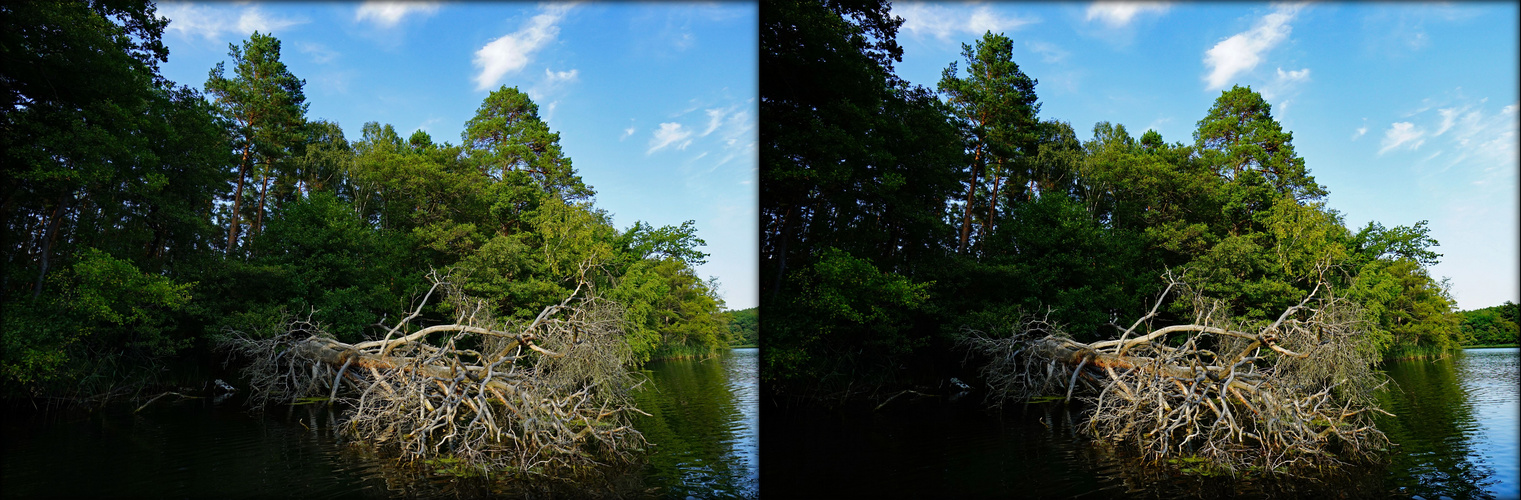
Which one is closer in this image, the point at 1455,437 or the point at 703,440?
the point at 1455,437

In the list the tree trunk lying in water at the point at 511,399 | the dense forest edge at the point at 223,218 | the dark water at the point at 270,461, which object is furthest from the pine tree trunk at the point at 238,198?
the tree trunk lying in water at the point at 511,399

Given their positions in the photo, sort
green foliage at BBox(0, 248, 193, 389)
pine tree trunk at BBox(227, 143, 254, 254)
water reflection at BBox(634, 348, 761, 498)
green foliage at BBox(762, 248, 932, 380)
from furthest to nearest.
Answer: pine tree trunk at BBox(227, 143, 254, 254) → green foliage at BBox(762, 248, 932, 380) → green foliage at BBox(0, 248, 193, 389) → water reflection at BBox(634, 348, 761, 498)

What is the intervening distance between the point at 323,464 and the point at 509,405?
202cm

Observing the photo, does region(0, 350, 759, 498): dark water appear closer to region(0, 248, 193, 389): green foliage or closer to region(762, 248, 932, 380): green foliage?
region(0, 248, 193, 389): green foliage

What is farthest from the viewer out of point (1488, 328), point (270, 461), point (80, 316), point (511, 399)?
point (1488, 328)

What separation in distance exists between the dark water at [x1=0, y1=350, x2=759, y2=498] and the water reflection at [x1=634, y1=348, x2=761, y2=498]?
18 mm

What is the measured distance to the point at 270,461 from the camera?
6680 millimetres

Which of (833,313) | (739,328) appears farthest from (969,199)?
(739,328)

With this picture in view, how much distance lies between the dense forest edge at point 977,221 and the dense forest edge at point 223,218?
376 centimetres

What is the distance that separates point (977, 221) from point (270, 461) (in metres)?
16.5

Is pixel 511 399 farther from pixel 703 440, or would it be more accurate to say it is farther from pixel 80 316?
pixel 80 316

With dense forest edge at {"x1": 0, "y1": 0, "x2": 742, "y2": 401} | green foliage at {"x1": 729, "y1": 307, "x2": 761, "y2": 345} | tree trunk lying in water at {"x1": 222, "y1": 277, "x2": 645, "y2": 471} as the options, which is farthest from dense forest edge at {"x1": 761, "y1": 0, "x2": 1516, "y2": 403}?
green foliage at {"x1": 729, "y1": 307, "x2": 761, "y2": 345}

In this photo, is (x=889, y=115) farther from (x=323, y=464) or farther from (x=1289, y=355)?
(x=323, y=464)

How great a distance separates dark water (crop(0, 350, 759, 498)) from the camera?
5402 mm
